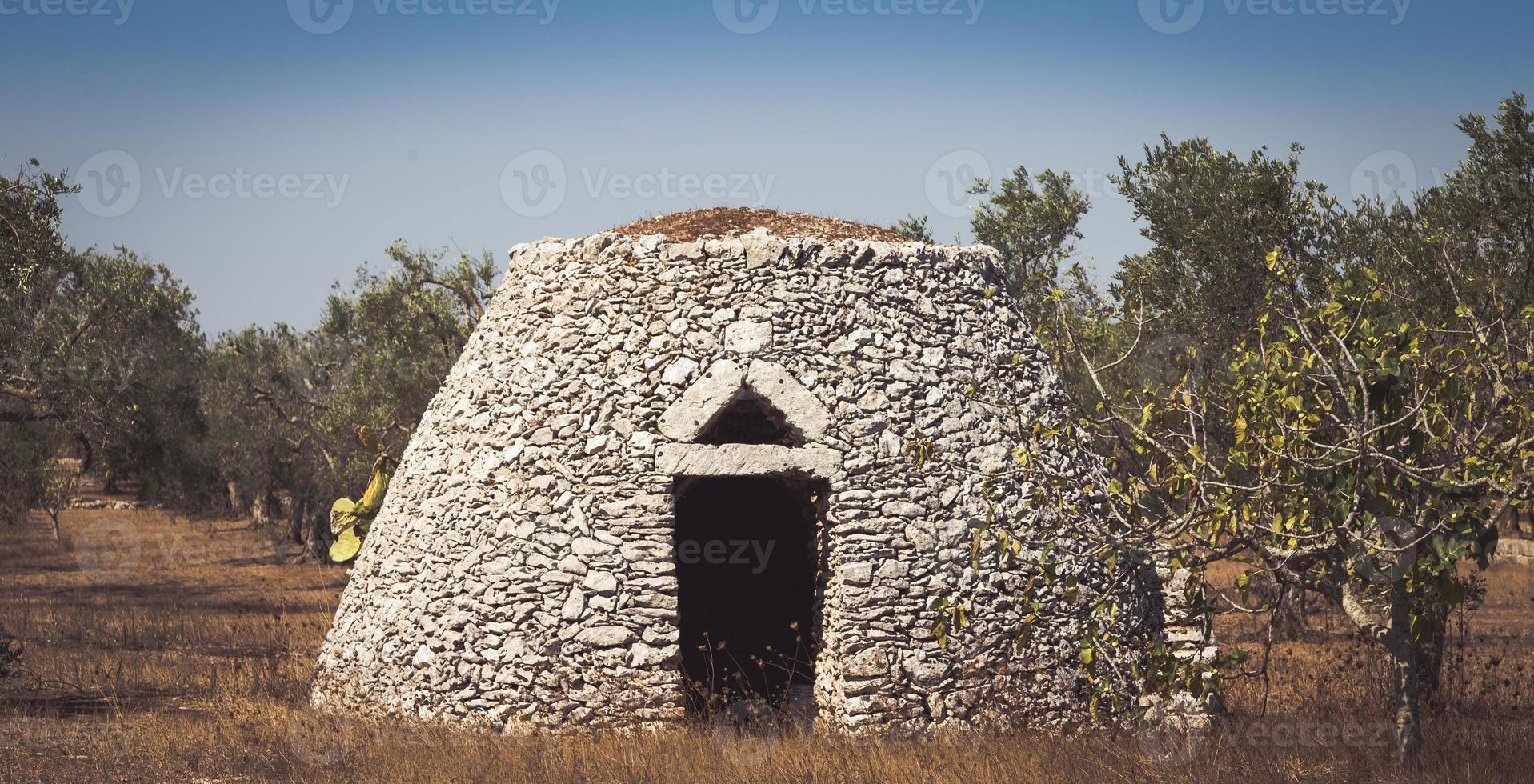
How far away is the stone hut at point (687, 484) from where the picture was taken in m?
10.0

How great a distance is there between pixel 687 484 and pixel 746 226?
2640 millimetres

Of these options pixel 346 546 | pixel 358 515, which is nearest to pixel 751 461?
pixel 358 515

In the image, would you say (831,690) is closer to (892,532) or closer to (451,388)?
(892,532)

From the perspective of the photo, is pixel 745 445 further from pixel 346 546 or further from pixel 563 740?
pixel 346 546

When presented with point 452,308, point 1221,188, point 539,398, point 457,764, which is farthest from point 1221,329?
point 452,308

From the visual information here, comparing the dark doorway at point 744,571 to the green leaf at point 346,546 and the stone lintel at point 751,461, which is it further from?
the stone lintel at point 751,461

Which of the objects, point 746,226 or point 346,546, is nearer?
point 746,226

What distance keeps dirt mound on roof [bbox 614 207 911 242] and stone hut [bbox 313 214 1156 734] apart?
248 mm

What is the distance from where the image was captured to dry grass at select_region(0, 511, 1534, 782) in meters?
9.04

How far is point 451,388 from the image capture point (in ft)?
39.2

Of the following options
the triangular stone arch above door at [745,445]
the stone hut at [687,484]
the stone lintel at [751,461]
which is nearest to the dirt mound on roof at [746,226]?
the stone hut at [687,484]

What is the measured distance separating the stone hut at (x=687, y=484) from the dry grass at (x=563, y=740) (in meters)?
0.48

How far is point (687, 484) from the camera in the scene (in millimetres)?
11766

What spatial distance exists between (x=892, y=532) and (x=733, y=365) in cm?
199
